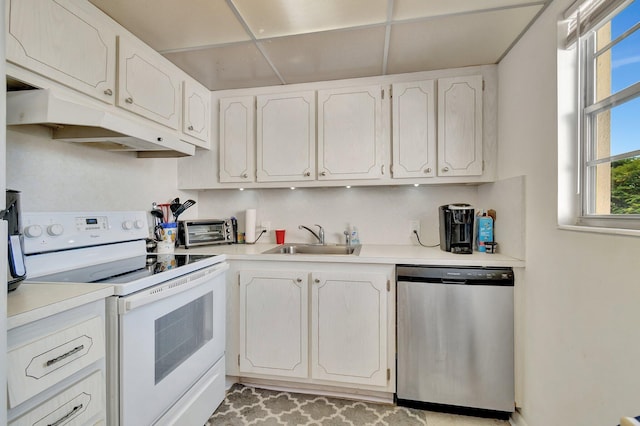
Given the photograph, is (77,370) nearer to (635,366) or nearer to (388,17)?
(635,366)

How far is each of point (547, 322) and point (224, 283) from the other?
175 cm

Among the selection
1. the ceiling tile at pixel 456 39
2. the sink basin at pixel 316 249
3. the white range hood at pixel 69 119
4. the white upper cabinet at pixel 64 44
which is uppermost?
the ceiling tile at pixel 456 39

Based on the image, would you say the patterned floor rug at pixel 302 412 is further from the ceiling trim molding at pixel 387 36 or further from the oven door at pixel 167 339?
the ceiling trim molding at pixel 387 36

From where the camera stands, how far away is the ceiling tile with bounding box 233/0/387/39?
137 centimetres

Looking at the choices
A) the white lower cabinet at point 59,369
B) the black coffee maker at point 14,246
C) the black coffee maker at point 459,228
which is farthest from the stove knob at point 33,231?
the black coffee maker at point 459,228

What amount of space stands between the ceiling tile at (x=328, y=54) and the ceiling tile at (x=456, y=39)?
0.12 m

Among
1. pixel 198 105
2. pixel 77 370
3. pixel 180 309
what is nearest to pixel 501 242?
pixel 180 309

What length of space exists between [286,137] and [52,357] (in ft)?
5.70

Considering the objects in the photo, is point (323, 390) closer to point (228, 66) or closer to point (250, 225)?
point (250, 225)

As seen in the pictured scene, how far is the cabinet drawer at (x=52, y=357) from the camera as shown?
2.40ft

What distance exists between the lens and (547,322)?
137 cm

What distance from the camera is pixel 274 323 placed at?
1864 millimetres

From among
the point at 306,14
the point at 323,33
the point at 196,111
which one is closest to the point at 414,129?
the point at 323,33

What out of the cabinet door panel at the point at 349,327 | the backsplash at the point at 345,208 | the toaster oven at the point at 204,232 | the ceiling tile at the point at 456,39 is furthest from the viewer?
the backsplash at the point at 345,208
